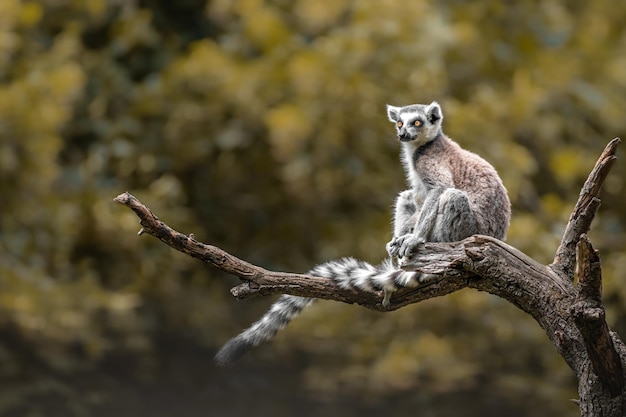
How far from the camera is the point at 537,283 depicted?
279cm

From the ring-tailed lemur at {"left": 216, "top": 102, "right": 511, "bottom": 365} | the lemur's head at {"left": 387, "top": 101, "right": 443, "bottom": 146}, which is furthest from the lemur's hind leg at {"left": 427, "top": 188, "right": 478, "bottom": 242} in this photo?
the lemur's head at {"left": 387, "top": 101, "right": 443, "bottom": 146}

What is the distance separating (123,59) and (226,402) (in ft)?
12.3

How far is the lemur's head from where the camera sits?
374cm

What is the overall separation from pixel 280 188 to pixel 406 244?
192 inches

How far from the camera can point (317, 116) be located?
23.2ft

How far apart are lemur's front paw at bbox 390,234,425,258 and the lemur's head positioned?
22.0 inches

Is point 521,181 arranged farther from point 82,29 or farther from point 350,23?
point 82,29

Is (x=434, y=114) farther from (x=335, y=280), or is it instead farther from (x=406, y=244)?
(x=335, y=280)

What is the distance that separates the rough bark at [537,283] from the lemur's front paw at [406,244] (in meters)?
0.08

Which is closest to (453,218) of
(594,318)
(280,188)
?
(594,318)

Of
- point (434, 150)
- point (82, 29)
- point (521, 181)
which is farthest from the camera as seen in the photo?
point (82, 29)

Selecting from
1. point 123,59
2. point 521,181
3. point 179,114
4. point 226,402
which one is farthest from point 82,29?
point 521,181

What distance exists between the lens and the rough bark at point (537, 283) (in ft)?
8.27

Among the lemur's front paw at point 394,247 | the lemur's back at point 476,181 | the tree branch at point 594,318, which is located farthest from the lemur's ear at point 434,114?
the tree branch at point 594,318
